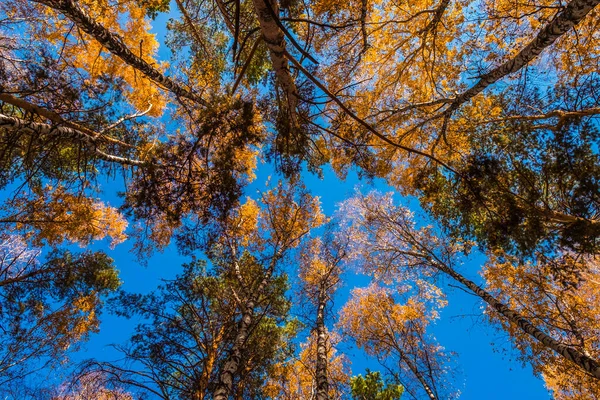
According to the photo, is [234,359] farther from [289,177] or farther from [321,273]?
[321,273]

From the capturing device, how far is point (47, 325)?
8.27 m

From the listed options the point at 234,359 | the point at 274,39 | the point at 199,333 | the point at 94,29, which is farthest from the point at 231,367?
the point at 94,29

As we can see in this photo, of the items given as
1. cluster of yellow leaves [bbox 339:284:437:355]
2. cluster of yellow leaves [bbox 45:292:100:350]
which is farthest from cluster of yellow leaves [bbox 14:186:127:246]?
cluster of yellow leaves [bbox 339:284:437:355]

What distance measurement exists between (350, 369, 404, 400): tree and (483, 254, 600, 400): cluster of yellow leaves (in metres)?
4.00

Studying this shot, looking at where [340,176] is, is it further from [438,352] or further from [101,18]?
[101,18]

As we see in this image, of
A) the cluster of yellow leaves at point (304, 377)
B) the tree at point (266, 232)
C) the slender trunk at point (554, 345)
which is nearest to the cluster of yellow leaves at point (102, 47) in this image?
the tree at point (266, 232)

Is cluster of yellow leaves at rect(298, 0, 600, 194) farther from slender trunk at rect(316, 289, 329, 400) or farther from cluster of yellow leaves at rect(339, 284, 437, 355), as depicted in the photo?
cluster of yellow leaves at rect(339, 284, 437, 355)

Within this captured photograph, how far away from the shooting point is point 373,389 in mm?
9352

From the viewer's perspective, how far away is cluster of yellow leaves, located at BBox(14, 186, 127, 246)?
24.6 feet

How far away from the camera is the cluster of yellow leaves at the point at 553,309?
659cm

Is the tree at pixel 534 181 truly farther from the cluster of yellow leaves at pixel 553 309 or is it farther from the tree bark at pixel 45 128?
the tree bark at pixel 45 128

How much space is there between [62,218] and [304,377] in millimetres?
9629

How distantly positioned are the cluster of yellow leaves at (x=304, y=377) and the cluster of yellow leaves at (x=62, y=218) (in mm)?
7011

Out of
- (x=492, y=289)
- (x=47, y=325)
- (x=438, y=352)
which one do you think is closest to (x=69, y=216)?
(x=47, y=325)
